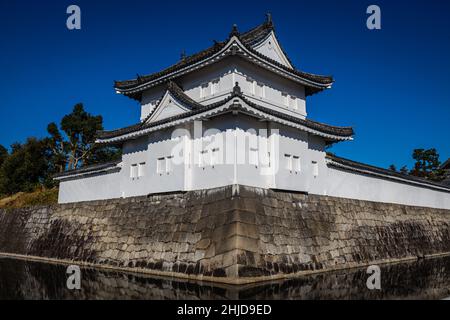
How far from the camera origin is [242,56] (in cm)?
1265

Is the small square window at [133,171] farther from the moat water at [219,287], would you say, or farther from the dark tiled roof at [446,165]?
the dark tiled roof at [446,165]

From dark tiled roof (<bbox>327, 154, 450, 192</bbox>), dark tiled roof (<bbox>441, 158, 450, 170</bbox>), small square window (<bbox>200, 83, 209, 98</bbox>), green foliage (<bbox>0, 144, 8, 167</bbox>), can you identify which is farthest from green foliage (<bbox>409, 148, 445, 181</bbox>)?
green foliage (<bbox>0, 144, 8, 167</bbox>)

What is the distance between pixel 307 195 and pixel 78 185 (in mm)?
11286

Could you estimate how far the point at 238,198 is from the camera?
33.1 ft

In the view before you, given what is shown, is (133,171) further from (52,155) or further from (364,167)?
(52,155)

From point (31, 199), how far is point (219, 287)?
21.9m

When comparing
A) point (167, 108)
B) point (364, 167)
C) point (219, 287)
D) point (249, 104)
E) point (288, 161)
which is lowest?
point (219, 287)

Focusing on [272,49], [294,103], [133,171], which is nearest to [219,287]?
[133,171]

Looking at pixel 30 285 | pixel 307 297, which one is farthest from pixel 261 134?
pixel 30 285

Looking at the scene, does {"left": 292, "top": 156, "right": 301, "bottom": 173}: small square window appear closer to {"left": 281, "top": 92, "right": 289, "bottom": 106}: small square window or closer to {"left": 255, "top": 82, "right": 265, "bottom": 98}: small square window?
{"left": 255, "top": 82, "right": 265, "bottom": 98}: small square window

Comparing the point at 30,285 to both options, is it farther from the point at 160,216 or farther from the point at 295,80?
the point at 295,80

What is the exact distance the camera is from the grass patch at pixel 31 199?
81.2ft

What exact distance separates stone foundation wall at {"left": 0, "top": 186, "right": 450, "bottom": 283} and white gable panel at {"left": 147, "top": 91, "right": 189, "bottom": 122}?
2840mm

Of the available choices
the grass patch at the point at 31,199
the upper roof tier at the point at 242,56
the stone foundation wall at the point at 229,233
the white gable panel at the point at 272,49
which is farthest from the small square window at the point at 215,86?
the grass patch at the point at 31,199
